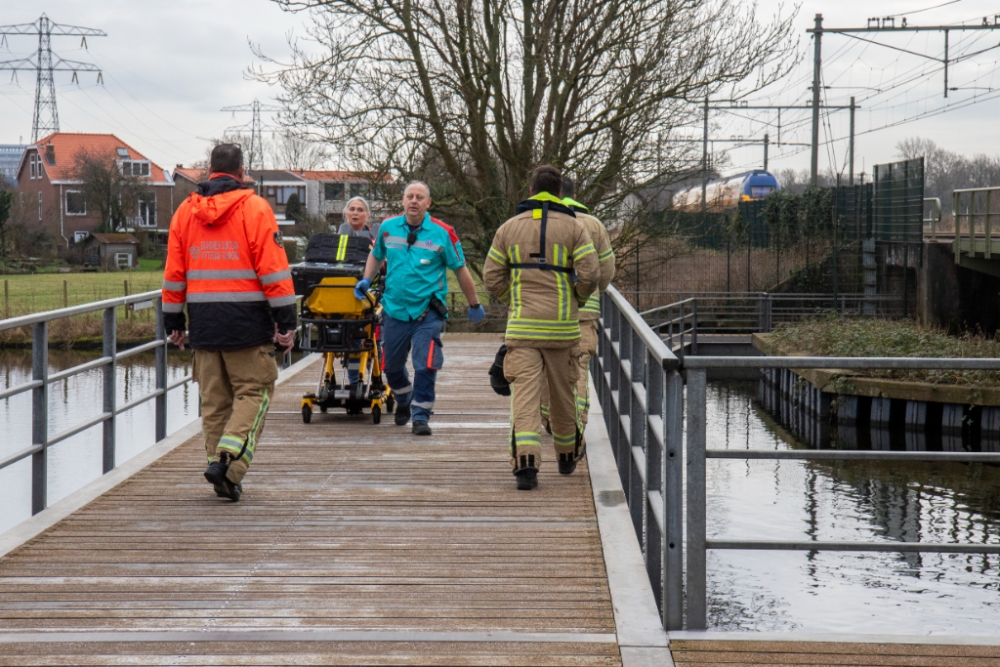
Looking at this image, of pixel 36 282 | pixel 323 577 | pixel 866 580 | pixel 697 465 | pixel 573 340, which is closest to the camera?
pixel 697 465

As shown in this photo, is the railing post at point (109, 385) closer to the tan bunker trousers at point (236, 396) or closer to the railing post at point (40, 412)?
the railing post at point (40, 412)

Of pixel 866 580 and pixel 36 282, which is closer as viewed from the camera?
pixel 866 580

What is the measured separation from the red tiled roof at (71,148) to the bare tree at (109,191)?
27.8 ft

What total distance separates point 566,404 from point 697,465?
8.64 ft

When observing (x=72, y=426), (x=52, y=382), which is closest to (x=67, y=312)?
(x=52, y=382)

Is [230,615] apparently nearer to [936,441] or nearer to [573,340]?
[573,340]

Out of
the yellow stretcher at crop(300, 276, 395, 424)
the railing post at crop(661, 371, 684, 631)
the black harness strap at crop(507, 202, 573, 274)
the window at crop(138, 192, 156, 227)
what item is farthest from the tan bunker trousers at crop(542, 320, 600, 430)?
the window at crop(138, 192, 156, 227)

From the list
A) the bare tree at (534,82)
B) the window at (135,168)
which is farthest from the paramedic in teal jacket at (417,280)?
the window at (135,168)

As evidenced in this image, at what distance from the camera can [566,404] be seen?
6.48 m

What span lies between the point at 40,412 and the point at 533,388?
8.39 ft

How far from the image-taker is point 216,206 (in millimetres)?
5727

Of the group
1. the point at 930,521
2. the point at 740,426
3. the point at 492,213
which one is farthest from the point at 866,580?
the point at 492,213

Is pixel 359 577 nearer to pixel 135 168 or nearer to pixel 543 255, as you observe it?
pixel 543 255

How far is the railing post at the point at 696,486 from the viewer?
12.6ft
